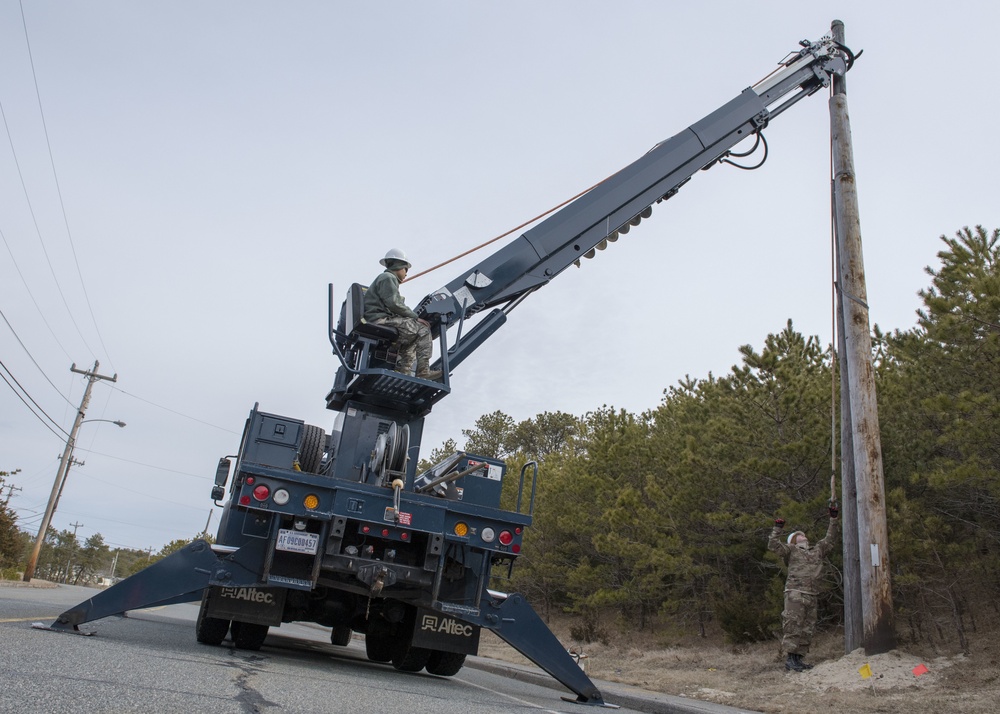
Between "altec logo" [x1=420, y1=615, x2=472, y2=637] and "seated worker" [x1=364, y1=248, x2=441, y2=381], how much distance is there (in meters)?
2.26

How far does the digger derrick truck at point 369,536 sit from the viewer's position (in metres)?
6.29

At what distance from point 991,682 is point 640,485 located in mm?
10900

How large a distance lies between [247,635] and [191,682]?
9.67 ft

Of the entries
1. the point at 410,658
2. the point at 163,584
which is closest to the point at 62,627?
the point at 163,584

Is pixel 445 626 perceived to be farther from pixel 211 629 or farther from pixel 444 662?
pixel 211 629

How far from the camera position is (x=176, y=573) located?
609 cm

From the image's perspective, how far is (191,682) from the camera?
14.2 ft

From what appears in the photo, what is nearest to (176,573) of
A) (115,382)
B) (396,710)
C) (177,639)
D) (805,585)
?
(177,639)

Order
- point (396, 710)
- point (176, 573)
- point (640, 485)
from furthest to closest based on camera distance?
point (640, 485) < point (176, 573) < point (396, 710)

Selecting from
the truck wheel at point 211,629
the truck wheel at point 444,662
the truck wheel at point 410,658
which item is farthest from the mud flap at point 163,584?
the truck wheel at point 444,662

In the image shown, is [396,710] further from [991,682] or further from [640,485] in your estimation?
[640,485]

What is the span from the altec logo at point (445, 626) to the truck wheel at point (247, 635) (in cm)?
144

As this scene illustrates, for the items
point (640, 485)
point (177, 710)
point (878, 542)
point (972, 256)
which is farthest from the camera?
point (640, 485)

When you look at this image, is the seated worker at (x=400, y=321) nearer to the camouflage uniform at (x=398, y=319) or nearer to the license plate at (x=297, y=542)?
the camouflage uniform at (x=398, y=319)
